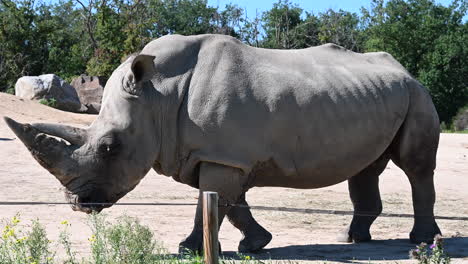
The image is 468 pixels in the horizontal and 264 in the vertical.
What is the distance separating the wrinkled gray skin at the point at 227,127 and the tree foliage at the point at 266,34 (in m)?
27.6

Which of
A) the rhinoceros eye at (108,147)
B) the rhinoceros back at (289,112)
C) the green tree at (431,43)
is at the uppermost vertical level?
the green tree at (431,43)

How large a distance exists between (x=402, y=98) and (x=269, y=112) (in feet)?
5.67

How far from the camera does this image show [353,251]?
8.27 m

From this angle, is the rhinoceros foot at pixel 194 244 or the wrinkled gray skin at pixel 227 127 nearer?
the wrinkled gray skin at pixel 227 127

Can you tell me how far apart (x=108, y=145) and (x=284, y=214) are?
404 cm

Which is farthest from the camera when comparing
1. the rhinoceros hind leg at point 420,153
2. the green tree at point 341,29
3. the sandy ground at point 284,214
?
the green tree at point 341,29

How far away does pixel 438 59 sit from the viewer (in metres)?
43.6

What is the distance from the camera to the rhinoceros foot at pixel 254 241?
8.01 meters

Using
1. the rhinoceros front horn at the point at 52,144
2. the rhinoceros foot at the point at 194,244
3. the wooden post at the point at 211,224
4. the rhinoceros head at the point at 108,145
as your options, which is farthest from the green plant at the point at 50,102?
the wooden post at the point at 211,224

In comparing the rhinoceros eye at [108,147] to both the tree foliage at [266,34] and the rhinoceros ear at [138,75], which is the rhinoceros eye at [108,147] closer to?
the rhinoceros ear at [138,75]

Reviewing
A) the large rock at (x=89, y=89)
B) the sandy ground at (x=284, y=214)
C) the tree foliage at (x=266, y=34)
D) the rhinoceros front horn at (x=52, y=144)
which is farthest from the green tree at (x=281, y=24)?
the rhinoceros front horn at (x=52, y=144)

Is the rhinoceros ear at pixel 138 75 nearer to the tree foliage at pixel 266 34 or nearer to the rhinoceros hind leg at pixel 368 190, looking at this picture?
the rhinoceros hind leg at pixel 368 190

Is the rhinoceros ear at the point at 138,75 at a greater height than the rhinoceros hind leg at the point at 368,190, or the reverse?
the rhinoceros ear at the point at 138,75

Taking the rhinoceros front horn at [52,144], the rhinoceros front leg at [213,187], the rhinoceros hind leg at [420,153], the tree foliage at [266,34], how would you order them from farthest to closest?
the tree foliage at [266,34] → the rhinoceros hind leg at [420,153] → the rhinoceros front leg at [213,187] → the rhinoceros front horn at [52,144]
